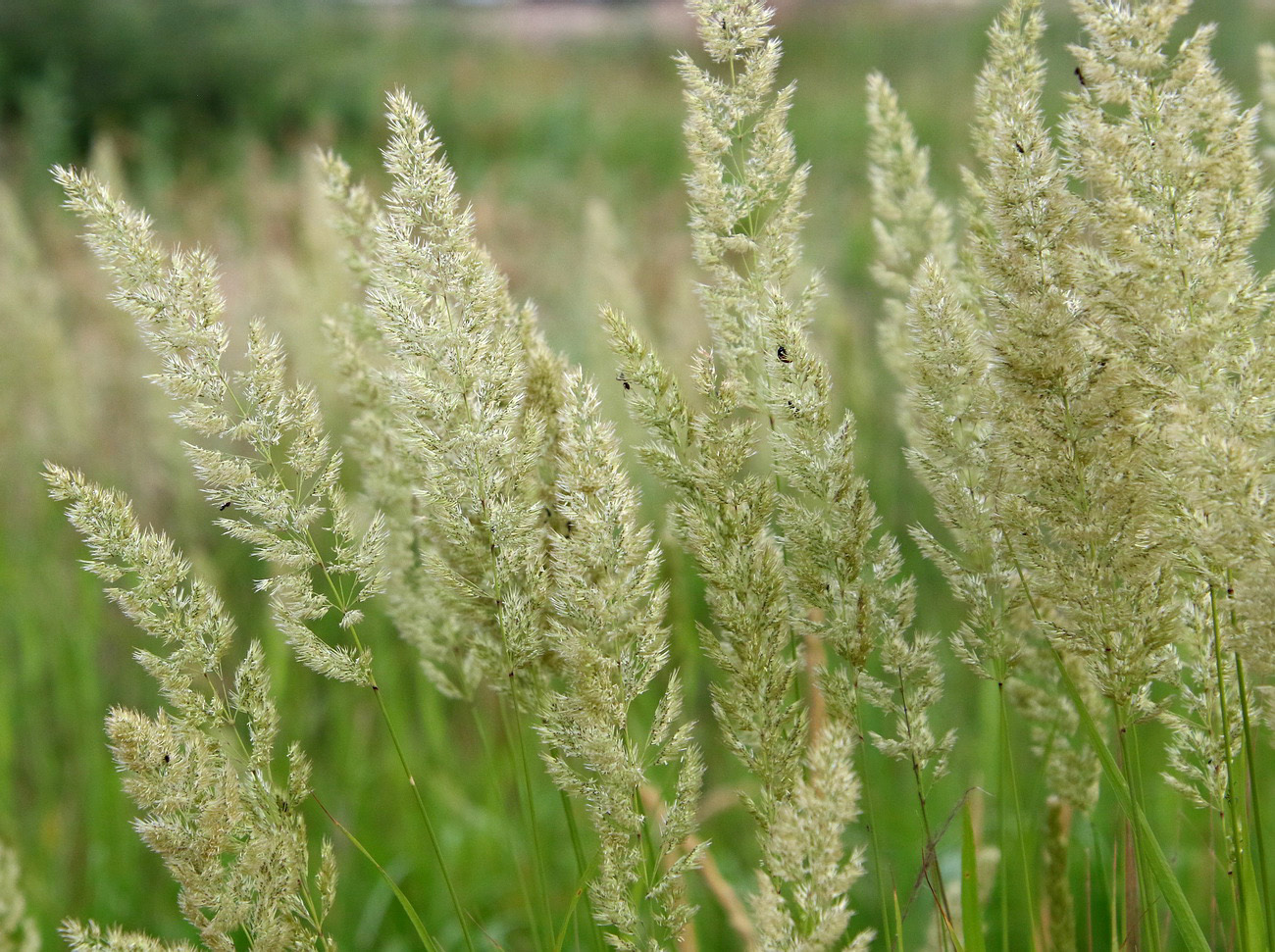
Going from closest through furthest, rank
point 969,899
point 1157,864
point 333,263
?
point 1157,864 < point 969,899 < point 333,263

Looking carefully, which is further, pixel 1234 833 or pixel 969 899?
pixel 969 899

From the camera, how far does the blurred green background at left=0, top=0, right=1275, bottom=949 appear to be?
9.14 ft

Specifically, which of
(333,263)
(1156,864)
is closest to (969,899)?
(1156,864)

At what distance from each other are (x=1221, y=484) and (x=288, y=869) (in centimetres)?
109

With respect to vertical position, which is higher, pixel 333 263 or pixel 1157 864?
pixel 333 263

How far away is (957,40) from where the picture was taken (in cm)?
1594

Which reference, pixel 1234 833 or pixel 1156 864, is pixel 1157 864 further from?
pixel 1234 833

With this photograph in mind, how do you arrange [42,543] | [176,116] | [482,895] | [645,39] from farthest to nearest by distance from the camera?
[645,39]
[176,116]
[42,543]
[482,895]

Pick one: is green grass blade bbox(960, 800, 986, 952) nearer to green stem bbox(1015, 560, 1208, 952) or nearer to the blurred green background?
the blurred green background

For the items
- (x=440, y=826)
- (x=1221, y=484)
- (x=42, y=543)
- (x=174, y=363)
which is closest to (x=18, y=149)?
(x=42, y=543)

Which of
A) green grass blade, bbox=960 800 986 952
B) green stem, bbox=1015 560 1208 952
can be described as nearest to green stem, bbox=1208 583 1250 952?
green stem, bbox=1015 560 1208 952

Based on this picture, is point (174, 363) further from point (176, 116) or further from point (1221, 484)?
point (176, 116)

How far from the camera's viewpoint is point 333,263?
3037 mm

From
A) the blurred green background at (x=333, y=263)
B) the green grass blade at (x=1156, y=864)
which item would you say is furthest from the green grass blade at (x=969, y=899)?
the green grass blade at (x=1156, y=864)
